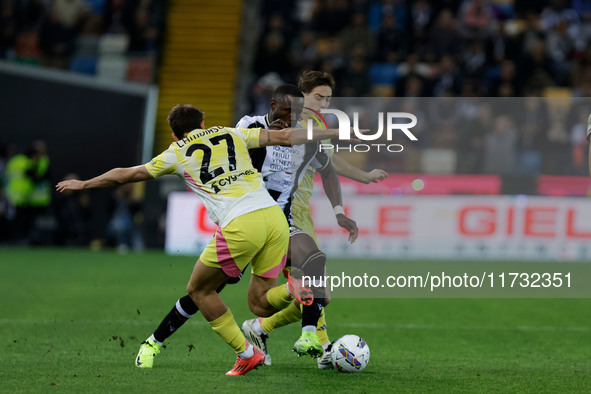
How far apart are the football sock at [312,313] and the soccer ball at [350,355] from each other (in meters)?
0.24

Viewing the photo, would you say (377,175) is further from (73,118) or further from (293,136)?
(73,118)

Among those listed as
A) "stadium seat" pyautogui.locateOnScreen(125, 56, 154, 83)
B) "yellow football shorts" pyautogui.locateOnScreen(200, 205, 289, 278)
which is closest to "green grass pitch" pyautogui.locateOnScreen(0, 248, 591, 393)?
"yellow football shorts" pyautogui.locateOnScreen(200, 205, 289, 278)

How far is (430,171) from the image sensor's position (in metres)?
13.6

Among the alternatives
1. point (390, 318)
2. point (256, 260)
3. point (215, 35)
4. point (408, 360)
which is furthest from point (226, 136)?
point (215, 35)

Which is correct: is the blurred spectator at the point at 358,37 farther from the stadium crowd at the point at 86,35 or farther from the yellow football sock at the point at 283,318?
the yellow football sock at the point at 283,318

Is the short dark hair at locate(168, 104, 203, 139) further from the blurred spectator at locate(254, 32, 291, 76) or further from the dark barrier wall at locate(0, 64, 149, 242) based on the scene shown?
the blurred spectator at locate(254, 32, 291, 76)

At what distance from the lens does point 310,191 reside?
7285 millimetres

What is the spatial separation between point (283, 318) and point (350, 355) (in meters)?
0.71

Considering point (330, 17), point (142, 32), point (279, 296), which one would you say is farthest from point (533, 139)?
point (142, 32)

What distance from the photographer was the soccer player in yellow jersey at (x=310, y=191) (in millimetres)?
6848

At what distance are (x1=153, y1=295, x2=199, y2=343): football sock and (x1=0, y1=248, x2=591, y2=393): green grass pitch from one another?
8.9 inches

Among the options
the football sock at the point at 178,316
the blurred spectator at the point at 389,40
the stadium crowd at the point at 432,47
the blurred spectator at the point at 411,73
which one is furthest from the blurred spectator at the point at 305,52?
the football sock at the point at 178,316

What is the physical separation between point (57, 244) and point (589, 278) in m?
9.83

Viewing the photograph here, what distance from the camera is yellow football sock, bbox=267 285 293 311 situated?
6559 millimetres
